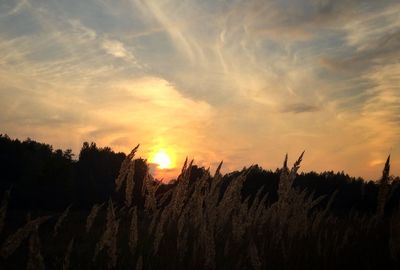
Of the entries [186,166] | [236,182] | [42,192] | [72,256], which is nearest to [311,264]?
[236,182]

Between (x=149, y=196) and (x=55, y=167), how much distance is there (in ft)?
92.3

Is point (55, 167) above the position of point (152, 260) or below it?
above

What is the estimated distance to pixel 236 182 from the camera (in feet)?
13.8

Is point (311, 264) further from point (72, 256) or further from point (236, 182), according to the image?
point (72, 256)

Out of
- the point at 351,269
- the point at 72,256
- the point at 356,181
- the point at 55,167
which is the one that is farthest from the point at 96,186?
the point at 351,269

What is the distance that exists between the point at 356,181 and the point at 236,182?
27564 mm

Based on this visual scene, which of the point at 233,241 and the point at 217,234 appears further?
the point at 217,234

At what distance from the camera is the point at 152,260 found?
12.0 feet

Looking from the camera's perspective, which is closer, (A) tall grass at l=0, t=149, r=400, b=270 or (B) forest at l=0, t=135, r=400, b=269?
(B) forest at l=0, t=135, r=400, b=269

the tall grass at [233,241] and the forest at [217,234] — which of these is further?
the tall grass at [233,241]

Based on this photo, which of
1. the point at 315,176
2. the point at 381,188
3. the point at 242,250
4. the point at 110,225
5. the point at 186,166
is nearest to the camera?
the point at 110,225

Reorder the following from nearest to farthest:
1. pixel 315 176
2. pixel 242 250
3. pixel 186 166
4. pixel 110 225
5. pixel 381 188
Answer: pixel 110 225 < pixel 381 188 < pixel 242 250 < pixel 186 166 < pixel 315 176

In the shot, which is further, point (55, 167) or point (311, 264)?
point (55, 167)

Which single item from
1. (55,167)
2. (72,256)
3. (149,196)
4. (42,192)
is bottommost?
(72,256)
